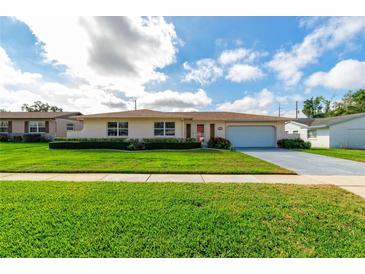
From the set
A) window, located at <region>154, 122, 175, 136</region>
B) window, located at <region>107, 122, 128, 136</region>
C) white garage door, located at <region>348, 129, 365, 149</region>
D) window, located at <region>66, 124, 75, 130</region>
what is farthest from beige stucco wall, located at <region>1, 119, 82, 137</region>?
white garage door, located at <region>348, 129, 365, 149</region>

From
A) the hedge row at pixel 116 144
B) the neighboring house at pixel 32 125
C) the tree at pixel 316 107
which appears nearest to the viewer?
the hedge row at pixel 116 144

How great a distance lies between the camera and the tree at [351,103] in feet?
114

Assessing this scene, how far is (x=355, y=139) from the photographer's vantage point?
19.2m

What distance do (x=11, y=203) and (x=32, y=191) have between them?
789 mm

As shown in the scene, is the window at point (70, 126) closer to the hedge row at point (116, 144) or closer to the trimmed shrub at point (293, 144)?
the hedge row at point (116, 144)

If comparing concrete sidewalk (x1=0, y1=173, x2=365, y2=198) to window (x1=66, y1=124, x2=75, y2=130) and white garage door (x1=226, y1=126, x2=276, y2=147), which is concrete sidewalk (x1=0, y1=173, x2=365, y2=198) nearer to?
white garage door (x1=226, y1=126, x2=276, y2=147)

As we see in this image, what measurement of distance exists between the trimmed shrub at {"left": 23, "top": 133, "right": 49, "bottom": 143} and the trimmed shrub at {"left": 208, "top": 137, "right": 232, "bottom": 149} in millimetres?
20692

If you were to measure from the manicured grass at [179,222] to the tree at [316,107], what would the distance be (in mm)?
48777

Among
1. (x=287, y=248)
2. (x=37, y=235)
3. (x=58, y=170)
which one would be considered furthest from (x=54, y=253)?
(x=58, y=170)

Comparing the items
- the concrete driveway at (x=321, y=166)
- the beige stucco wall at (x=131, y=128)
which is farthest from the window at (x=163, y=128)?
the concrete driveway at (x=321, y=166)

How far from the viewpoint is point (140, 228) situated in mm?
2891

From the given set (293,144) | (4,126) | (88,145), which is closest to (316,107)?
(293,144)

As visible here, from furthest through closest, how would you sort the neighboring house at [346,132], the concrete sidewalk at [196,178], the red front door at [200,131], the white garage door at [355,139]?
the white garage door at [355,139], the neighboring house at [346,132], the red front door at [200,131], the concrete sidewalk at [196,178]

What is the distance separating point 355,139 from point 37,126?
36920 millimetres
